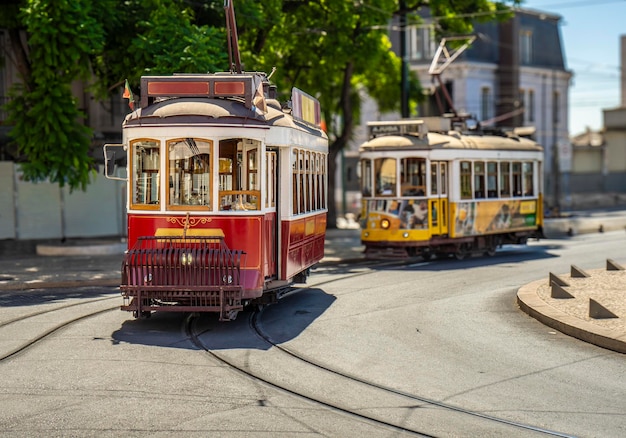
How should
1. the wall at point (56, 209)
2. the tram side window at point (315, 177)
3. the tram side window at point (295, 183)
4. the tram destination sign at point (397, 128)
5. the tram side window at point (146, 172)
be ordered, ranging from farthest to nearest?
the wall at point (56, 209) → the tram destination sign at point (397, 128) → the tram side window at point (315, 177) → the tram side window at point (295, 183) → the tram side window at point (146, 172)

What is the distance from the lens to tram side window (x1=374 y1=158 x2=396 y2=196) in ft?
75.5

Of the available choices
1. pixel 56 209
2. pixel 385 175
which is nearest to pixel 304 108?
pixel 385 175

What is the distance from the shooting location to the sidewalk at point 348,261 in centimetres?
1327

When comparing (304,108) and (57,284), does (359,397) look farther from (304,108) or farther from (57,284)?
(57,284)

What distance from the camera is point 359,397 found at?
9.48 metres

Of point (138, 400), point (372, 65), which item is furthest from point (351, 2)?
point (138, 400)

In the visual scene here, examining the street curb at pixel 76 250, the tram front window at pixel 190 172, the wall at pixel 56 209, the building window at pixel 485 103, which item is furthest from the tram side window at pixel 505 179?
the building window at pixel 485 103

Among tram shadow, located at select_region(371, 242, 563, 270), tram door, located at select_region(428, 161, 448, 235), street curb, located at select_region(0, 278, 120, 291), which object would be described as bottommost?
tram shadow, located at select_region(371, 242, 563, 270)

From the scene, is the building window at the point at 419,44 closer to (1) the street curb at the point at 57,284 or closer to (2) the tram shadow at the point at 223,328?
(1) the street curb at the point at 57,284

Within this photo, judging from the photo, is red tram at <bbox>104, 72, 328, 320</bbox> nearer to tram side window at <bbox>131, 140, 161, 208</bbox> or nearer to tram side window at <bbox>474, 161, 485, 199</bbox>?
tram side window at <bbox>131, 140, 161, 208</bbox>

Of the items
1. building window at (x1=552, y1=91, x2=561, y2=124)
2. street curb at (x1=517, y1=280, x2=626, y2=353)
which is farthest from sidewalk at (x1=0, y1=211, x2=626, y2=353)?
building window at (x1=552, y1=91, x2=561, y2=124)

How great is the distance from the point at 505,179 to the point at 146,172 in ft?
47.3

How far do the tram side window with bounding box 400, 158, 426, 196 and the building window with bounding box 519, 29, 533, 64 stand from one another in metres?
37.2

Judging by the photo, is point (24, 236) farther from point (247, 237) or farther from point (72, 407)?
point (72, 407)
